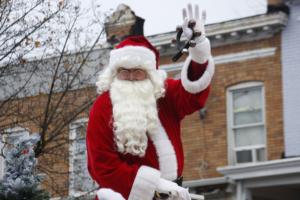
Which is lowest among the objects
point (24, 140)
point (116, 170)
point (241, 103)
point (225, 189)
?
point (116, 170)

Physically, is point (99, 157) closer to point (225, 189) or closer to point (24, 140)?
point (24, 140)

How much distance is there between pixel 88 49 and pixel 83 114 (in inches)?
42.1

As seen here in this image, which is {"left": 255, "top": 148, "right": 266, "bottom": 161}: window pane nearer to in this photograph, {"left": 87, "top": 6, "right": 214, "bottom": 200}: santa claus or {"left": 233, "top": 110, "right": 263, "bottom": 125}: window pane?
{"left": 233, "top": 110, "right": 263, "bottom": 125}: window pane

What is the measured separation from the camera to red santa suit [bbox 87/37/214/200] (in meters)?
5.78

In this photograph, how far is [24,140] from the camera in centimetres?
640

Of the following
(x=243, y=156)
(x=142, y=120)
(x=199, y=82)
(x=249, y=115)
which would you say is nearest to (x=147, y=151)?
(x=142, y=120)

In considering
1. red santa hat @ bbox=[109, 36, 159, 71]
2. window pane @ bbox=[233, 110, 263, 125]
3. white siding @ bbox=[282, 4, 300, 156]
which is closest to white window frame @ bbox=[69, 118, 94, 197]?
window pane @ bbox=[233, 110, 263, 125]

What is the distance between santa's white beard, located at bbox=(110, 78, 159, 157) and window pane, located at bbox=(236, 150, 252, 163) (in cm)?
1277

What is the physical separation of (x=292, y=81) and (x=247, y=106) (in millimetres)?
1124

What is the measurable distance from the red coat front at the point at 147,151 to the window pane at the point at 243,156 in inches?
501

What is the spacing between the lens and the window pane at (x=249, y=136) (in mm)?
18625

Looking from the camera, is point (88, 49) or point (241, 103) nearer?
point (88, 49)

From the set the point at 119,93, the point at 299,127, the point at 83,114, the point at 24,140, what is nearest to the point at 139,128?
the point at 119,93

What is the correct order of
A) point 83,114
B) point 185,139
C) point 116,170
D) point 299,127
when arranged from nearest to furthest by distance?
point 116,170, point 83,114, point 299,127, point 185,139
